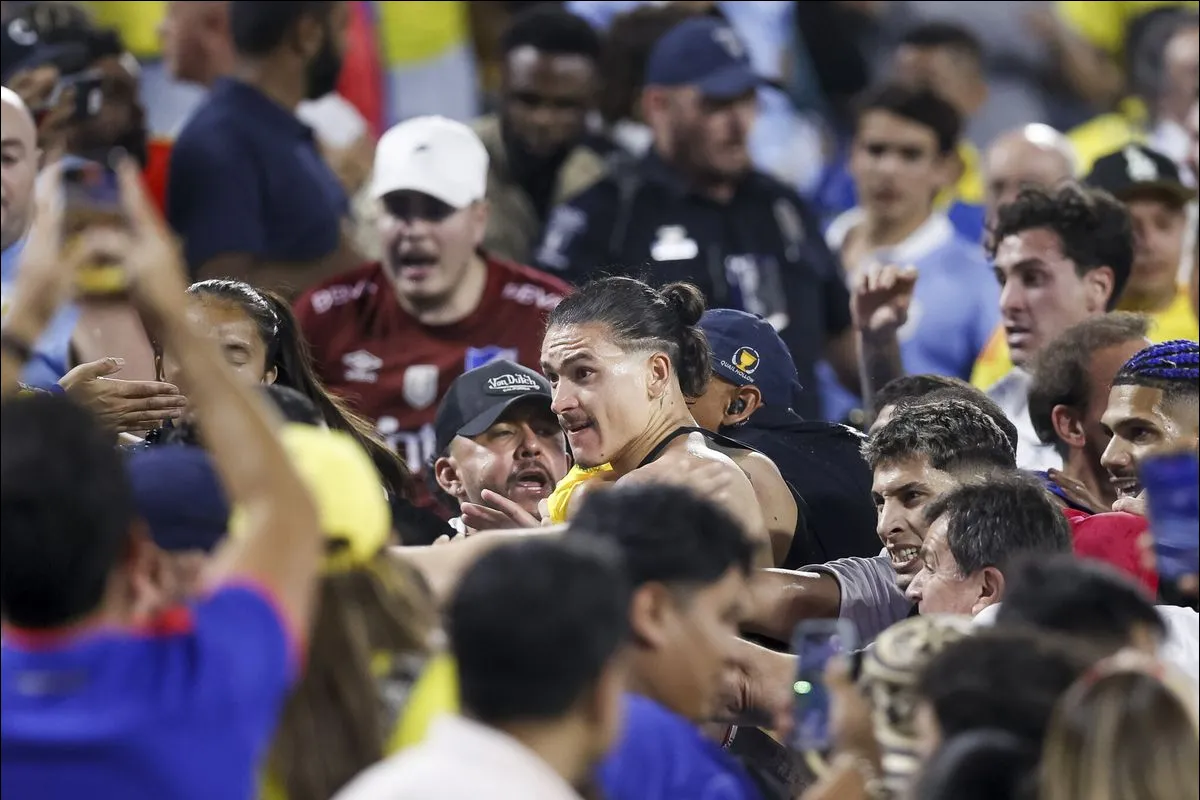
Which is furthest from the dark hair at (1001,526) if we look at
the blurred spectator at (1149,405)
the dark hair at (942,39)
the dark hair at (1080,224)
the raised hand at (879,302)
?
the dark hair at (942,39)

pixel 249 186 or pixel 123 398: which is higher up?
pixel 249 186

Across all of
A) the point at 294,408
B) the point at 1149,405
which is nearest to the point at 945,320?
the point at 1149,405

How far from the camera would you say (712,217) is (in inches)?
327

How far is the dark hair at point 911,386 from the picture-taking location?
5.98 metres

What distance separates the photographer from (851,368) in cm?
813

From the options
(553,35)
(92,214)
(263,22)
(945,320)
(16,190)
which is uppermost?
(263,22)

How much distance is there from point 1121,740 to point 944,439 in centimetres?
227

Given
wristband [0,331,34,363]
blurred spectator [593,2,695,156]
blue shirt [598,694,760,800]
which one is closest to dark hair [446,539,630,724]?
blue shirt [598,694,760,800]

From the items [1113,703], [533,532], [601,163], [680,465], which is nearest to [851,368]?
[601,163]

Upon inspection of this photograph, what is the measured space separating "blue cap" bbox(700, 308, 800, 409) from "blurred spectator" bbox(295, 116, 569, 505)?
120 cm

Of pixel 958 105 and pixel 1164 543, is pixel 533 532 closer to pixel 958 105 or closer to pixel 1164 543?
pixel 1164 543

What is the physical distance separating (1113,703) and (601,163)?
238 inches

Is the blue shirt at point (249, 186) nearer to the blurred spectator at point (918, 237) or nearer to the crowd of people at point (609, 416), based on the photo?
the crowd of people at point (609, 416)

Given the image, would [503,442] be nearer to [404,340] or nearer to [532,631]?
[404,340]
